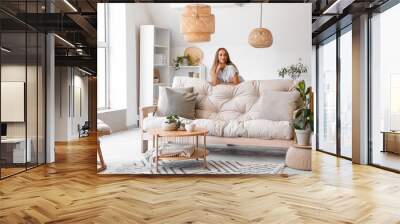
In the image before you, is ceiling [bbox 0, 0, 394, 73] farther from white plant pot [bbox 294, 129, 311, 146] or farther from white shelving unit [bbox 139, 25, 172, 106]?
white plant pot [bbox 294, 129, 311, 146]

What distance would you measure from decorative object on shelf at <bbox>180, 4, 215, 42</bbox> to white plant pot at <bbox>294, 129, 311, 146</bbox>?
4.75ft

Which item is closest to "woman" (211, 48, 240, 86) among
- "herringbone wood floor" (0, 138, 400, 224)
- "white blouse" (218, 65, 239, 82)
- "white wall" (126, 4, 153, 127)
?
"white blouse" (218, 65, 239, 82)

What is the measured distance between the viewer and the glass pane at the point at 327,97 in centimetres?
601

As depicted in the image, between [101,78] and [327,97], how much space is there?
147 inches

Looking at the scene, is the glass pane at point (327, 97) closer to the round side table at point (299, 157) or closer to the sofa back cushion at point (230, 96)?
the round side table at point (299, 157)

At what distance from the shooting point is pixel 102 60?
4223mm

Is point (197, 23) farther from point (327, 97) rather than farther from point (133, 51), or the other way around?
point (327, 97)

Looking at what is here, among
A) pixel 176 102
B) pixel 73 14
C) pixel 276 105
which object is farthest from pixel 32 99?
pixel 276 105

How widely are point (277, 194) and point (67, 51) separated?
607 cm

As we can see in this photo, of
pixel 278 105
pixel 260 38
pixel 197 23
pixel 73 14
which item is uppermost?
pixel 73 14

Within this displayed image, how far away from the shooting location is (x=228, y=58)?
13.7ft

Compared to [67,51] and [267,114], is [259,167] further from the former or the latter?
[67,51]

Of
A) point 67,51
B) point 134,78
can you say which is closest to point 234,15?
point 134,78

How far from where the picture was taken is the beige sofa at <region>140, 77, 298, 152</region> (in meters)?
4.12
